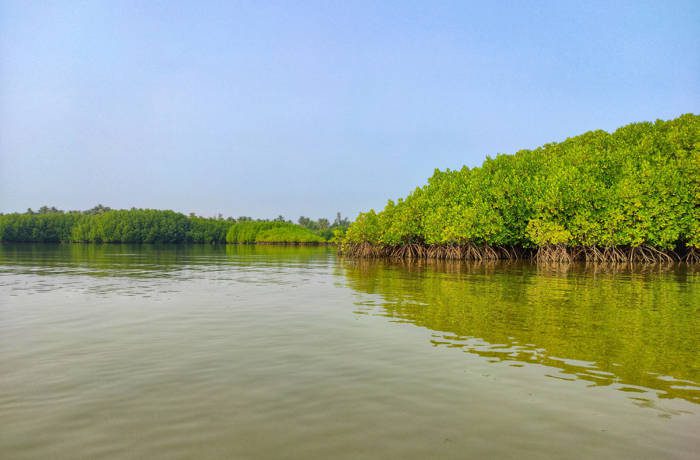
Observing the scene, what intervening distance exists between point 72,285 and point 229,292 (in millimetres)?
7949

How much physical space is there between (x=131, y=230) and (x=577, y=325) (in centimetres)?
16581

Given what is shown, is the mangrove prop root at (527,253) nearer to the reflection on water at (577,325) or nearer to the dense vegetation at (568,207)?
the dense vegetation at (568,207)

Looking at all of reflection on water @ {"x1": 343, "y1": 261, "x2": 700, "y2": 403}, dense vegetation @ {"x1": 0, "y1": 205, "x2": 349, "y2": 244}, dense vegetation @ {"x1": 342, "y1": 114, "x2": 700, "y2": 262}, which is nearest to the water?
reflection on water @ {"x1": 343, "y1": 261, "x2": 700, "y2": 403}

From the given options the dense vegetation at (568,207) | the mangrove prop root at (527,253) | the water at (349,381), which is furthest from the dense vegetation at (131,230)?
the water at (349,381)

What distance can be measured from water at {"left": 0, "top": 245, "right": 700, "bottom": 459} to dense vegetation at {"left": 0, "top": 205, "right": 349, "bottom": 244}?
134 meters

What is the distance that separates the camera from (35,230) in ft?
515

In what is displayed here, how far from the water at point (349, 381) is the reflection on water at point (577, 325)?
0.06 m

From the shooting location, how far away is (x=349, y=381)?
23.9ft

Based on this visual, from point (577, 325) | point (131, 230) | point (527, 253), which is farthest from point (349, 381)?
point (131, 230)

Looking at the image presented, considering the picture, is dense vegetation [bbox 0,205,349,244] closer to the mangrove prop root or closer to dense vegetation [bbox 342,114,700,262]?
the mangrove prop root

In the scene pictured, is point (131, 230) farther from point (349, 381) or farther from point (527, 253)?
point (349, 381)

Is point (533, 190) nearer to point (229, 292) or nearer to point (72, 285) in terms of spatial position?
point (229, 292)

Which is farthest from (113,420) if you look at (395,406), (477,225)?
(477,225)

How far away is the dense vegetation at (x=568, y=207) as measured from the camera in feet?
133
